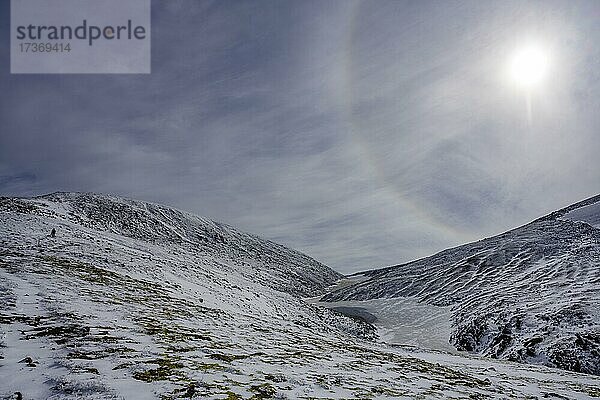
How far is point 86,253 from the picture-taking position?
2352cm

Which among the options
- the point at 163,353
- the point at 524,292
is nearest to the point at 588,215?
the point at 524,292

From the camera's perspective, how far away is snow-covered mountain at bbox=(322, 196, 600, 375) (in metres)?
18.5

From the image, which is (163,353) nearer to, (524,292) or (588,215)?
(524,292)

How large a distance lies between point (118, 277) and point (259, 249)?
52749 millimetres

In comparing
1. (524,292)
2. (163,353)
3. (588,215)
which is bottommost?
(524,292)

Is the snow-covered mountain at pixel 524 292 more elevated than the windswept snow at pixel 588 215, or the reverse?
the windswept snow at pixel 588 215

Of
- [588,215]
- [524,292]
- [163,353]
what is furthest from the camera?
[588,215]

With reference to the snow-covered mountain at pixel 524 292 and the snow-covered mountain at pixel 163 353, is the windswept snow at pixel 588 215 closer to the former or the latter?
the snow-covered mountain at pixel 524 292

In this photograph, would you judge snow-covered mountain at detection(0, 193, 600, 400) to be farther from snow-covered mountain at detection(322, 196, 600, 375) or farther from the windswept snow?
the windswept snow

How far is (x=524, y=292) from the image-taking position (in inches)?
1084

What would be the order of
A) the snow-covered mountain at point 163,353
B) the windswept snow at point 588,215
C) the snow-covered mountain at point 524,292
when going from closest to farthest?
1. the snow-covered mountain at point 163,353
2. the snow-covered mountain at point 524,292
3. the windswept snow at point 588,215

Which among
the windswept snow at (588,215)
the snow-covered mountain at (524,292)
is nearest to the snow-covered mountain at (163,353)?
the snow-covered mountain at (524,292)

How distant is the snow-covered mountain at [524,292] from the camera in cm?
1855

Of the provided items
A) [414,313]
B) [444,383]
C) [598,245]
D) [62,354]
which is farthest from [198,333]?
[598,245]
